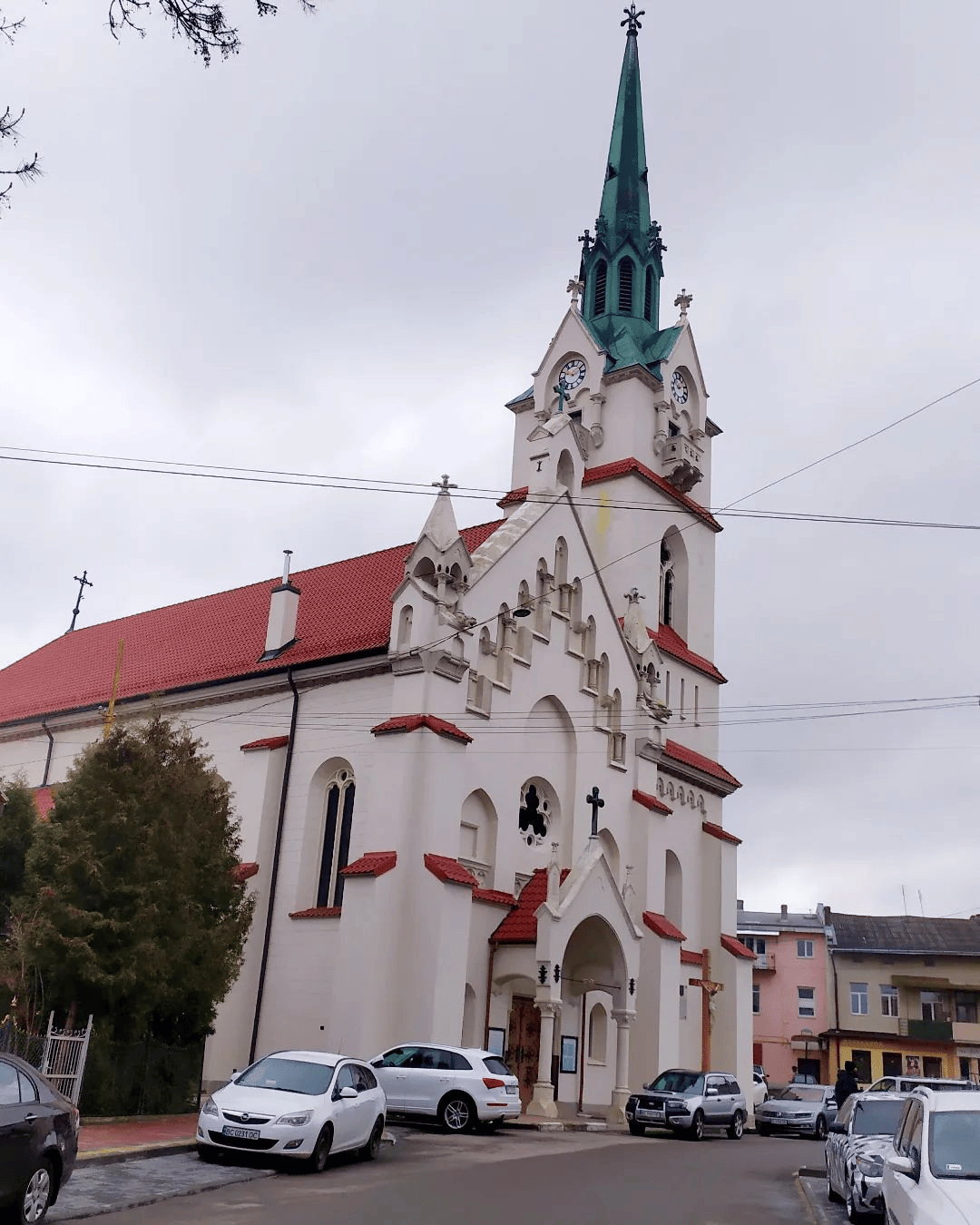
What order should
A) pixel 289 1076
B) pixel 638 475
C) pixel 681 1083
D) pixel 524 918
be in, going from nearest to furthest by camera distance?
pixel 289 1076
pixel 681 1083
pixel 524 918
pixel 638 475

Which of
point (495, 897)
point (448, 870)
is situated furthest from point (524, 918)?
point (448, 870)

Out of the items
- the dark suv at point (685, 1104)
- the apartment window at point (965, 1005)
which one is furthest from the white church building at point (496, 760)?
the apartment window at point (965, 1005)

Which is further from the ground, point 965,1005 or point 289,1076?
point 965,1005

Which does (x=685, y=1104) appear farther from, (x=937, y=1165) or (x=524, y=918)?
(x=937, y=1165)

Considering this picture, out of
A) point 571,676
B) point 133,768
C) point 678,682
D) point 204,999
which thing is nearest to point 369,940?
point 204,999

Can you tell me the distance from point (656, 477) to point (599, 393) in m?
3.71

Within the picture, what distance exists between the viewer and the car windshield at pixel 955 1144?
27.7 ft

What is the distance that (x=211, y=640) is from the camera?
115 ft

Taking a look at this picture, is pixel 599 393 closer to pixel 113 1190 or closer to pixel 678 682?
pixel 678 682

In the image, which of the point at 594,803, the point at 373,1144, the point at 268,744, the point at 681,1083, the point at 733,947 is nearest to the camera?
the point at 373,1144

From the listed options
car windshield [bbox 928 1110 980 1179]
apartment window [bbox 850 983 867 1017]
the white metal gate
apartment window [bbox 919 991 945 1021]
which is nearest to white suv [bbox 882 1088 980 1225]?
car windshield [bbox 928 1110 980 1179]

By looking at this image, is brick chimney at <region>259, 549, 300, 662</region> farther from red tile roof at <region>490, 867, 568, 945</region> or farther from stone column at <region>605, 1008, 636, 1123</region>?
stone column at <region>605, 1008, 636, 1123</region>

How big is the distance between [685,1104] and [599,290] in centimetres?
3087

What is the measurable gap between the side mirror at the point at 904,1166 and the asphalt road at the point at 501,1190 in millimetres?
3702
